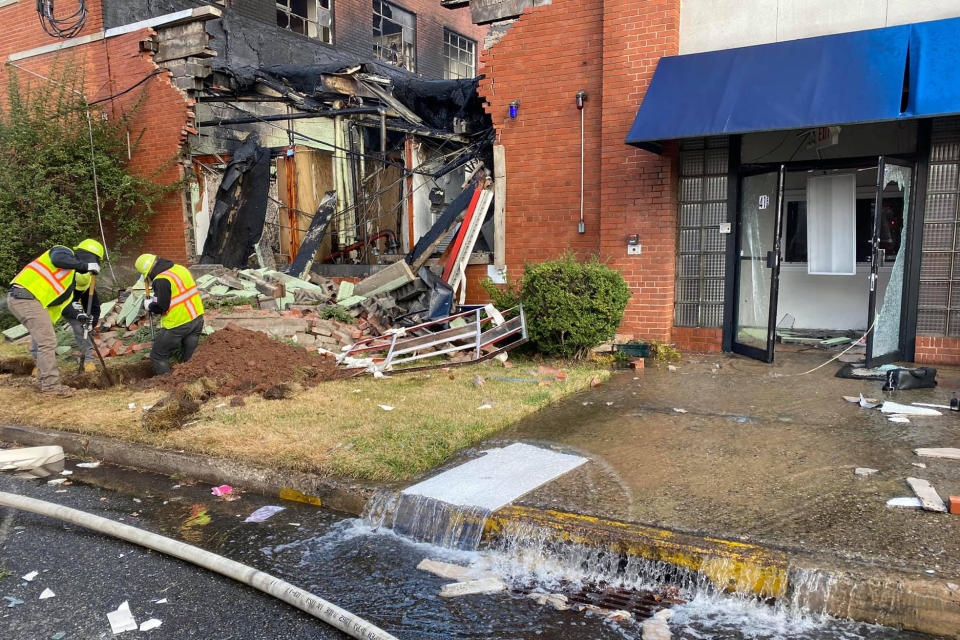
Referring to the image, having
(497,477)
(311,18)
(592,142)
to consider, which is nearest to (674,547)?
(497,477)

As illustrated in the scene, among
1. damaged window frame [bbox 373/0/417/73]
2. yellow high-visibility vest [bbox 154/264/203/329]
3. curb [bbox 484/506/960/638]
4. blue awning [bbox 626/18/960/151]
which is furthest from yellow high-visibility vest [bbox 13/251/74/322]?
damaged window frame [bbox 373/0/417/73]

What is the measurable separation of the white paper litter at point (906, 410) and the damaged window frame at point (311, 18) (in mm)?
16112

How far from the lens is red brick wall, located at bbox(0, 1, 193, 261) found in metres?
12.6

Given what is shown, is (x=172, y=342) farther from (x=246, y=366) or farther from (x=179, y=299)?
(x=246, y=366)

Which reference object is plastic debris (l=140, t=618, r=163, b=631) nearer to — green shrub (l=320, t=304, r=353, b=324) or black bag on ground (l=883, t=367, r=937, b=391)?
black bag on ground (l=883, t=367, r=937, b=391)

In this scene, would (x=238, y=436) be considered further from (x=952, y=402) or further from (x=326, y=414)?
(x=952, y=402)

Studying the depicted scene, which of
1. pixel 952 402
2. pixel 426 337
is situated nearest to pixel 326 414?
pixel 426 337

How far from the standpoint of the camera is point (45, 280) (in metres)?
7.36

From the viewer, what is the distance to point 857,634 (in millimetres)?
2896

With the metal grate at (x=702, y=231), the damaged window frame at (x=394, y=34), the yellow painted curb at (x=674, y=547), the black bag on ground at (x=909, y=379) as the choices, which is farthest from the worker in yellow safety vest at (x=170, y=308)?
the damaged window frame at (x=394, y=34)

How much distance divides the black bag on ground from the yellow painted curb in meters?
4.49

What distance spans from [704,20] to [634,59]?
98cm

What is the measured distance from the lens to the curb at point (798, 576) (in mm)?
2914

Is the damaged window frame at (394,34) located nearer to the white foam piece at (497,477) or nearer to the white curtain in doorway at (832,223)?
the white curtain in doorway at (832,223)
